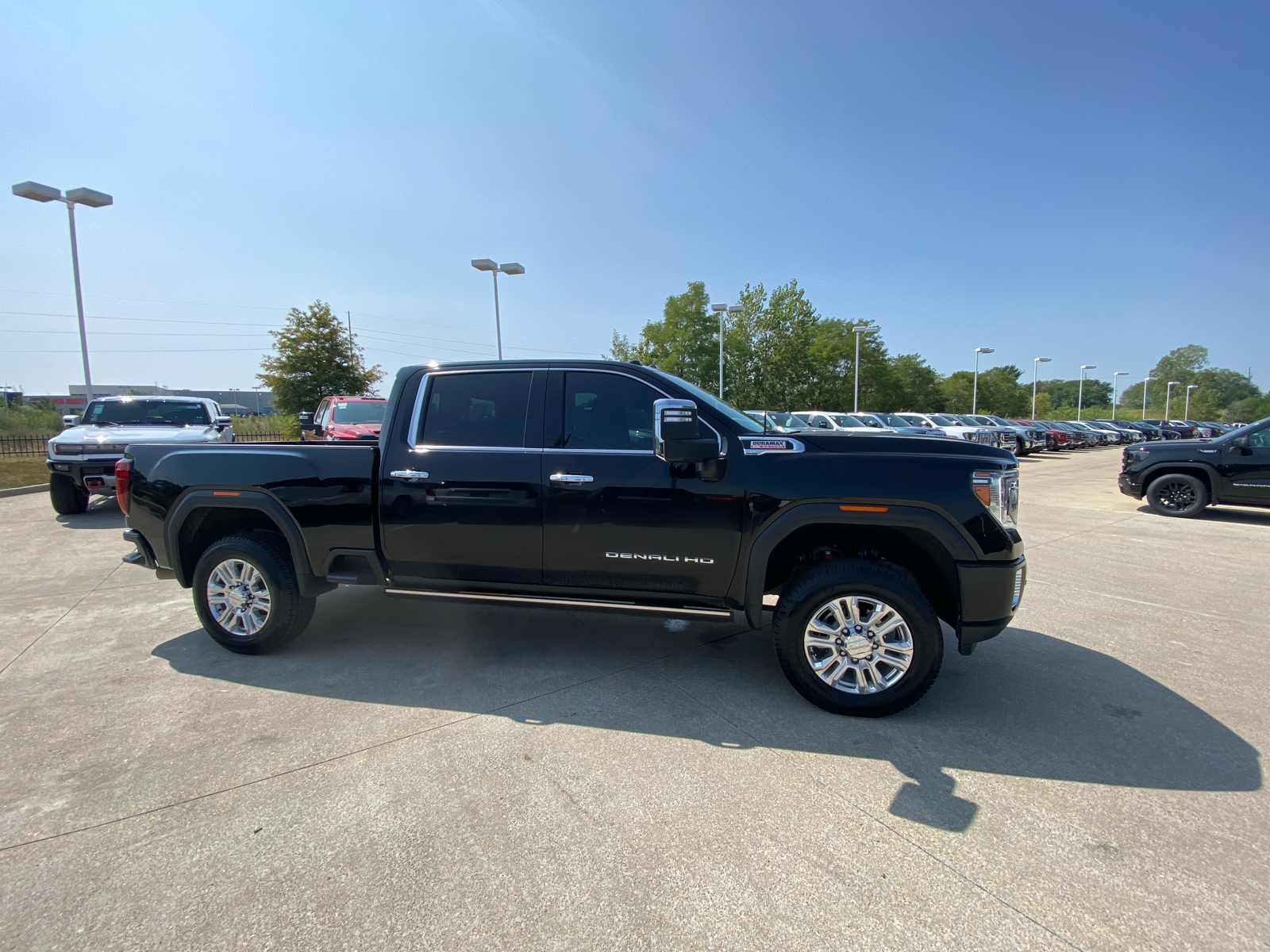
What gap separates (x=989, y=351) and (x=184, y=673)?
4683cm

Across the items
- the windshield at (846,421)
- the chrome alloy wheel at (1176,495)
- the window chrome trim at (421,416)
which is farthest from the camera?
the windshield at (846,421)

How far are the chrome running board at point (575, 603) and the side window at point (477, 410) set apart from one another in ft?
3.04

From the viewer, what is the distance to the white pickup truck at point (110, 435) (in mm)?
8898

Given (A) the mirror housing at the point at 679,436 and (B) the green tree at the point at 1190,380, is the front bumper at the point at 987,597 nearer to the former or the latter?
(A) the mirror housing at the point at 679,436

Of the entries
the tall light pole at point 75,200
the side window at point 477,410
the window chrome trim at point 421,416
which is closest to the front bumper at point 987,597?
the window chrome trim at point 421,416

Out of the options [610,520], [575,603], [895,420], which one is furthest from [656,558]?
[895,420]

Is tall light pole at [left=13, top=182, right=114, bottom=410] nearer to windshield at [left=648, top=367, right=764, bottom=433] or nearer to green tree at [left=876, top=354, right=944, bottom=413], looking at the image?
windshield at [left=648, top=367, right=764, bottom=433]

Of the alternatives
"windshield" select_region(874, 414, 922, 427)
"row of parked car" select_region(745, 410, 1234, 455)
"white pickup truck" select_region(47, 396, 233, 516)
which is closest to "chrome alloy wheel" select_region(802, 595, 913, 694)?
"white pickup truck" select_region(47, 396, 233, 516)

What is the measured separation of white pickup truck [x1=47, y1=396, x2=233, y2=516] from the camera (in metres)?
8.90

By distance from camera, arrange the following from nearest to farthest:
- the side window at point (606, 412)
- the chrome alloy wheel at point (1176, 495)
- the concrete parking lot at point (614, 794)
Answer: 1. the concrete parking lot at point (614, 794)
2. the side window at point (606, 412)
3. the chrome alloy wheel at point (1176, 495)

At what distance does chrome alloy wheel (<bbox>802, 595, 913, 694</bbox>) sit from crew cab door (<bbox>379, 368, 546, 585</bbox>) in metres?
1.64

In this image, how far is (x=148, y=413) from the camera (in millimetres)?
10430

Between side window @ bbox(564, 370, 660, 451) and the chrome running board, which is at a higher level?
side window @ bbox(564, 370, 660, 451)

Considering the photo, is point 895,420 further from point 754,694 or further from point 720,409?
point 754,694
